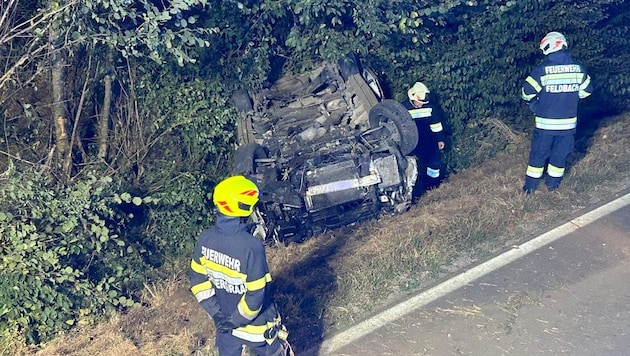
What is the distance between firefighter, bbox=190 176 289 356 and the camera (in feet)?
15.4

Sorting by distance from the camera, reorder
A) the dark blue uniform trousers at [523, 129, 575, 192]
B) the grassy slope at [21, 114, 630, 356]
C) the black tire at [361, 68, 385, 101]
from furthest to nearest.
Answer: the black tire at [361, 68, 385, 101]
the dark blue uniform trousers at [523, 129, 575, 192]
the grassy slope at [21, 114, 630, 356]

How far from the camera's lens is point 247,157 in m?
8.34

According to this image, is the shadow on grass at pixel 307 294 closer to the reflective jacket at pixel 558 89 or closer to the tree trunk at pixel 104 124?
the tree trunk at pixel 104 124

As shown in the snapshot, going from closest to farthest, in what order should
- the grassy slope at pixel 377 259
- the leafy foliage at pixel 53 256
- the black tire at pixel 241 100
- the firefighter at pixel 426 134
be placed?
1. the grassy slope at pixel 377 259
2. the leafy foliage at pixel 53 256
3. the black tire at pixel 241 100
4. the firefighter at pixel 426 134

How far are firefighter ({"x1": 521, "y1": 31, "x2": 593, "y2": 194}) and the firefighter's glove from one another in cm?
505

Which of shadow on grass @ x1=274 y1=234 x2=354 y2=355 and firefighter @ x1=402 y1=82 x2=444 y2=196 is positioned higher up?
firefighter @ x1=402 y1=82 x2=444 y2=196

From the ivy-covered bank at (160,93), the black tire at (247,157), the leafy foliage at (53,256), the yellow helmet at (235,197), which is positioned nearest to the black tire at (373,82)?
the ivy-covered bank at (160,93)

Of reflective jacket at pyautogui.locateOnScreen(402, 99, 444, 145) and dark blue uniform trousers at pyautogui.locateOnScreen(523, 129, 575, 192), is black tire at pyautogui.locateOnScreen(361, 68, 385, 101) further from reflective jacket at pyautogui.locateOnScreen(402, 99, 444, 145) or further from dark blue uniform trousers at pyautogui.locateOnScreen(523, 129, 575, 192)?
dark blue uniform trousers at pyautogui.locateOnScreen(523, 129, 575, 192)

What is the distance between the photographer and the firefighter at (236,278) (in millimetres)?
4707

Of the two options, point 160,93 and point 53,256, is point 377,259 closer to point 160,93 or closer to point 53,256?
point 53,256

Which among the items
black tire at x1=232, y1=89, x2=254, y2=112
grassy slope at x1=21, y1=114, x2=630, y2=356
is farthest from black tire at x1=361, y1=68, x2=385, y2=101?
black tire at x1=232, y1=89, x2=254, y2=112

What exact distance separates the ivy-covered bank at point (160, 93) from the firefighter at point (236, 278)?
240cm

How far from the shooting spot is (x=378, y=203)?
8.45m

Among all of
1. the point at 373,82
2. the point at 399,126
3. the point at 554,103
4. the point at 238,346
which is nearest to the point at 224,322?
the point at 238,346
